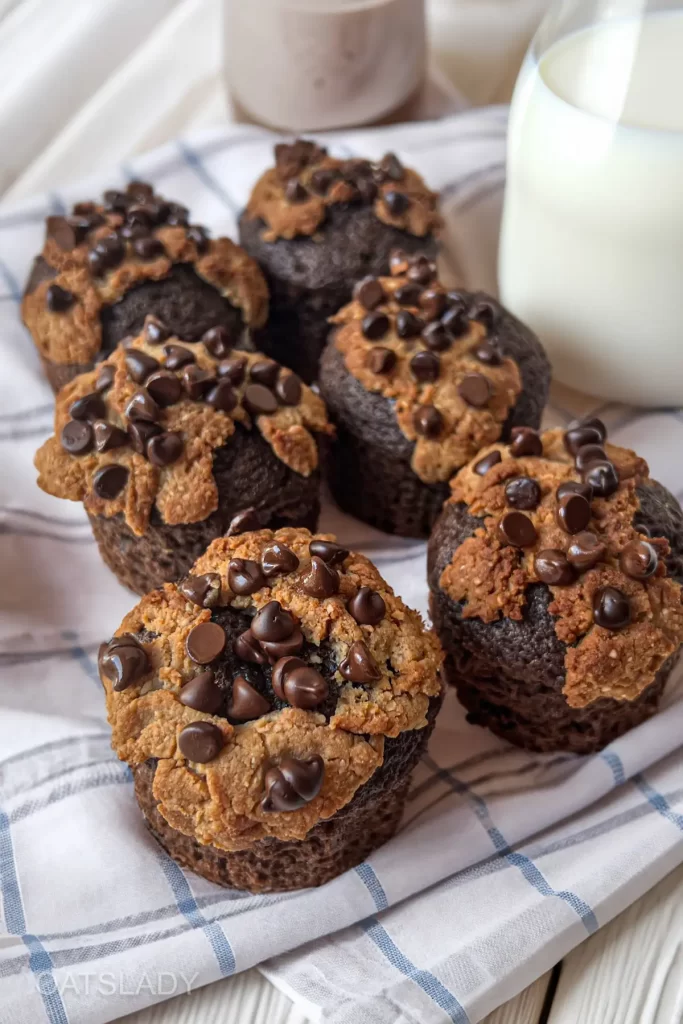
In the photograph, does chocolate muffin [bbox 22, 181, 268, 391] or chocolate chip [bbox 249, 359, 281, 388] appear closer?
chocolate chip [bbox 249, 359, 281, 388]

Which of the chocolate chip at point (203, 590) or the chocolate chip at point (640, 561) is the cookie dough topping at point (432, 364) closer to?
the chocolate chip at point (640, 561)

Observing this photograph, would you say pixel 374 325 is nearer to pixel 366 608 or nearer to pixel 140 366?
pixel 140 366

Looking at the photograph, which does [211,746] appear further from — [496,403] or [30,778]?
[496,403]

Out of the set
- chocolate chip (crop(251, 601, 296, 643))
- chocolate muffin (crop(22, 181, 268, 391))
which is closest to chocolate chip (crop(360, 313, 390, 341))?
chocolate muffin (crop(22, 181, 268, 391))

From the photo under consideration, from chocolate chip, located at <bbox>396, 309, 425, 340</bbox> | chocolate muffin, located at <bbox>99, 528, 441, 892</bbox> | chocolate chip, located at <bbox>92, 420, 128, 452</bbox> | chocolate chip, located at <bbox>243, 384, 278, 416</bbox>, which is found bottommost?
chocolate muffin, located at <bbox>99, 528, 441, 892</bbox>

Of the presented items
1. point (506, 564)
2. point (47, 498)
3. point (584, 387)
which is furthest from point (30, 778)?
point (584, 387)

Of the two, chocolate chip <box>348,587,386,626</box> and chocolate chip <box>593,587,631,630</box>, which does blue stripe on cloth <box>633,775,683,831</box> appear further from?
chocolate chip <box>348,587,386,626</box>

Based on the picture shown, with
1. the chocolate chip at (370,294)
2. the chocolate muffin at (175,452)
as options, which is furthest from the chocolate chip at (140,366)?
the chocolate chip at (370,294)
